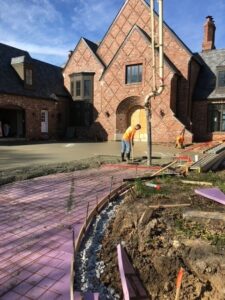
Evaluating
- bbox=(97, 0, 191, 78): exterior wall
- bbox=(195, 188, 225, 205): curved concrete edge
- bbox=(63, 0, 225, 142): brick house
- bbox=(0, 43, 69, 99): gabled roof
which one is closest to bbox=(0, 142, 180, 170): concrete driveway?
bbox=(195, 188, 225, 205): curved concrete edge

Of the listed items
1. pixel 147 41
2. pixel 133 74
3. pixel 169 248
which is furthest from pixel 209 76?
pixel 169 248

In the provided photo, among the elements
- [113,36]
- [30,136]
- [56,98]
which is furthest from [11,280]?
[113,36]

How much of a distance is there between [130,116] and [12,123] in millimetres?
9982

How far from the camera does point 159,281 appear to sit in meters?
3.17

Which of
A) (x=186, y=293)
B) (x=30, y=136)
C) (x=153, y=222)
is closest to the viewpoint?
(x=186, y=293)

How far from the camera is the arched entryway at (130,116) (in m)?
25.4

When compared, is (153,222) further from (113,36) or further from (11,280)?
(113,36)

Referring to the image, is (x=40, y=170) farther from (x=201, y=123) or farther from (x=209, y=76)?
(x=209, y=76)

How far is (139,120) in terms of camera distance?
2584 cm

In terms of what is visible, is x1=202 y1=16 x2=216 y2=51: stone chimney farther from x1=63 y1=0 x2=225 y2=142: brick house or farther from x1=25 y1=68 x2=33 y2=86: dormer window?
x1=25 y1=68 x2=33 y2=86: dormer window

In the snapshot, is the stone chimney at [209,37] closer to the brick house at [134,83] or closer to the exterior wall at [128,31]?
the brick house at [134,83]

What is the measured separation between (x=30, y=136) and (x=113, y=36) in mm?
11408

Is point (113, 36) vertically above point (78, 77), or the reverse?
point (113, 36)

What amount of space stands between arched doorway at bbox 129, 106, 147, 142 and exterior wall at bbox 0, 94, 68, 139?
673 centimetres
